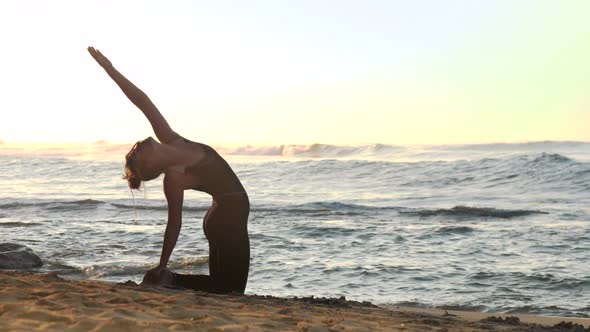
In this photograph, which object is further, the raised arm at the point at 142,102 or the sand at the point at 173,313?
the raised arm at the point at 142,102

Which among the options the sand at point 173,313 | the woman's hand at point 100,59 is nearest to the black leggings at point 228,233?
the sand at point 173,313

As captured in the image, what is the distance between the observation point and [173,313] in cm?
488

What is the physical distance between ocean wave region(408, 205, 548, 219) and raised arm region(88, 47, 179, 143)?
12531mm

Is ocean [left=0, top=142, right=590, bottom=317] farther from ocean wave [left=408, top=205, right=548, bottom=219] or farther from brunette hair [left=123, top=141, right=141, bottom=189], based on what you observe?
brunette hair [left=123, top=141, right=141, bottom=189]

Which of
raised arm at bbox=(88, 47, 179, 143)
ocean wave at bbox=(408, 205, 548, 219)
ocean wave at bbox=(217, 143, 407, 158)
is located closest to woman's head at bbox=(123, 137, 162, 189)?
raised arm at bbox=(88, 47, 179, 143)

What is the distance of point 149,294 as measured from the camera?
5.52 meters

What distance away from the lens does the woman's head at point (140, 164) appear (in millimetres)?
5141

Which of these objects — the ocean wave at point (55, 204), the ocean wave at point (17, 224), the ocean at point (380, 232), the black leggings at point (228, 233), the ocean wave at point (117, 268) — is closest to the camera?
the black leggings at point (228, 233)

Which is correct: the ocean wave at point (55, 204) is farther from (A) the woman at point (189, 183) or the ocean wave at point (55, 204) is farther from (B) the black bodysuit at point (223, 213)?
(B) the black bodysuit at point (223, 213)

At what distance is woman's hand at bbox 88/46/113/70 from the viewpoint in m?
5.45

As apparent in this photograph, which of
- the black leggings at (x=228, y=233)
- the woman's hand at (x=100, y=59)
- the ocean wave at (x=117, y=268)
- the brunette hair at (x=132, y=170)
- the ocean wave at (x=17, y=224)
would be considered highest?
the woman's hand at (x=100, y=59)

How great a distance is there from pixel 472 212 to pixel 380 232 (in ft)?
15.3

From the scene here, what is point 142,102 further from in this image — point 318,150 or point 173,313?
point 318,150

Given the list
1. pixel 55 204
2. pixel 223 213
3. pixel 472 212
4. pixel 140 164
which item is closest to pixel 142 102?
pixel 140 164
